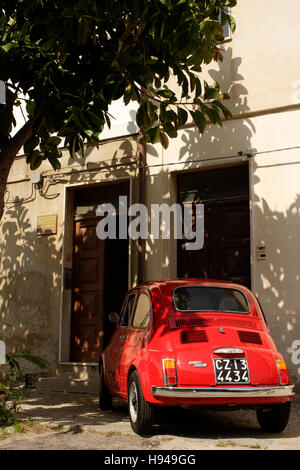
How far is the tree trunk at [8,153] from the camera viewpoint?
786 cm

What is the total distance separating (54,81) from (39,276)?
6989 millimetres

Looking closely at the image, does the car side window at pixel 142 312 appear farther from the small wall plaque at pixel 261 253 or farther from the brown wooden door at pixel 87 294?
the brown wooden door at pixel 87 294

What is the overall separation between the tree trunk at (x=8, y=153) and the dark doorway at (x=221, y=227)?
479cm

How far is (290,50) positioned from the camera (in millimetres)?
10992

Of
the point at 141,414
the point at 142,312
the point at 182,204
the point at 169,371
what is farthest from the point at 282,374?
the point at 182,204

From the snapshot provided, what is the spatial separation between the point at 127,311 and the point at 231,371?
2.47m

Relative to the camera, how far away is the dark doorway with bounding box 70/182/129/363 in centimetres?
1289

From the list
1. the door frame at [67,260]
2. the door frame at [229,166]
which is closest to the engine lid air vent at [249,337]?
the door frame at [229,166]

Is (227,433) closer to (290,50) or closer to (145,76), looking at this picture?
(145,76)

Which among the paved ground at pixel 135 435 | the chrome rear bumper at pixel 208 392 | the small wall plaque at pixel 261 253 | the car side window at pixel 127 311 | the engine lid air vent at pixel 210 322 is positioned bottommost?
the paved ground at pixel 135 435

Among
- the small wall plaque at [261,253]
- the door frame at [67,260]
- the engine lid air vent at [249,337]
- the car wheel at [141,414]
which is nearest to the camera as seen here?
the car wheel at [141,414]

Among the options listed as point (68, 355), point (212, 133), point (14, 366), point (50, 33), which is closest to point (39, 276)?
point (68, 355)

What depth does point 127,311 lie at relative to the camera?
8.58 meters

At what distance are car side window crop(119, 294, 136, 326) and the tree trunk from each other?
2.13 meters
